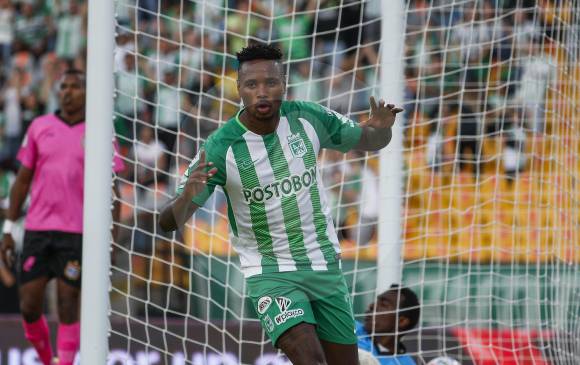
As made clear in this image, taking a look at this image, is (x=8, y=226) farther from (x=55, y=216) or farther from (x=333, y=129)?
(x=333, y=129)

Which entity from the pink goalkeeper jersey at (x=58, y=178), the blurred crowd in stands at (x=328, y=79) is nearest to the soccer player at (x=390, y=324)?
the blurred crowd in stands at (x=328, y=79)

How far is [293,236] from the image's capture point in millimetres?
4543

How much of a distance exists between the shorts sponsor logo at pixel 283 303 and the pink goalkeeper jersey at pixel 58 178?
2.83 meters

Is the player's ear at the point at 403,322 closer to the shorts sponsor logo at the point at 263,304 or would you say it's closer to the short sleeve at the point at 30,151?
the shorts sponsor logo at the point at 263,304

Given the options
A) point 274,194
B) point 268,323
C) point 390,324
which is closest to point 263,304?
point 268,323

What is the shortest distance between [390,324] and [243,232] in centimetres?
207

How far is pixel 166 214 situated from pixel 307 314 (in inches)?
28.8

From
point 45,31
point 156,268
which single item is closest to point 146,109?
point 156,268

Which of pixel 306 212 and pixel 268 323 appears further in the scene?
pixel 306 212

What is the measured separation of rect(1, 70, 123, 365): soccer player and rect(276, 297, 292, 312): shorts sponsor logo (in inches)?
107

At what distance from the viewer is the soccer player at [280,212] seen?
4387 mm

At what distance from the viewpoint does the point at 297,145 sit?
4.58 m

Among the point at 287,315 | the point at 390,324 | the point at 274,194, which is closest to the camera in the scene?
the point at 287,315

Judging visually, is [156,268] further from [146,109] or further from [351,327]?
[351,327]
